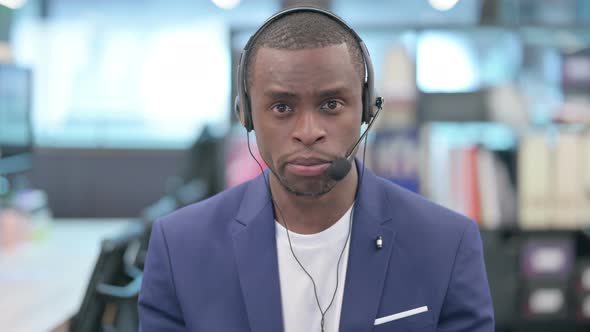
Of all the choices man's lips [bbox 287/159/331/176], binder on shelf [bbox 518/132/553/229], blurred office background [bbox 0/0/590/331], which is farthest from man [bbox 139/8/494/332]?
binder on shelf [bbox 518/132/553/229]

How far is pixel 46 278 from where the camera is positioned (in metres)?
2.33

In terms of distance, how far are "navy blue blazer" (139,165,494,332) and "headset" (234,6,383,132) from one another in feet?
0.46

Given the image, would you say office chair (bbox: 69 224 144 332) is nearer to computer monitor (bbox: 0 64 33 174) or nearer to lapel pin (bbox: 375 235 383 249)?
lapel pin (bbox: 375 235 383 249)

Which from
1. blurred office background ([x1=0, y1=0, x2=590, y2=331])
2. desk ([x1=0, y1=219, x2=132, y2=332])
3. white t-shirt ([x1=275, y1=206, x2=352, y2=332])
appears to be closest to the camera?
white t-shirt ([x1=275, y1=206, x2=352, y2=332])

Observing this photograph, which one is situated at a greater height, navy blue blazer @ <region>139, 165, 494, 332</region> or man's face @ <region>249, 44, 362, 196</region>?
man's face @ <region>249, 44, 362, 196</region>

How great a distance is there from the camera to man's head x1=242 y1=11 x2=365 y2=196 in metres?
0.99

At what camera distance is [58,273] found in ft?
7.89

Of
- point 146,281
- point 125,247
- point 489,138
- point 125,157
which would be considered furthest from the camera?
point 125,157

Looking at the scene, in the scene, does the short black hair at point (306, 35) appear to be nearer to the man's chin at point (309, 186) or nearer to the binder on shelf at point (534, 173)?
the man's chin at point (309, 186)

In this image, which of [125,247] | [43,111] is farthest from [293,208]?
[43,111]

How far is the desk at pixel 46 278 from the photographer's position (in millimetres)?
1881

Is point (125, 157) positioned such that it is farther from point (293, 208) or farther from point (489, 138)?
point (293, 208)

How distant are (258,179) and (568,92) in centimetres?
239

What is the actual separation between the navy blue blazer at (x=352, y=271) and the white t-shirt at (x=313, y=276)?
0.8 inches
